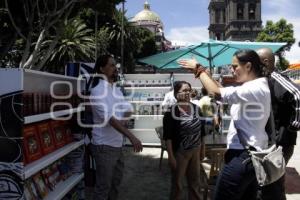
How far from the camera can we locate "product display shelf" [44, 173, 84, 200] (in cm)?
458

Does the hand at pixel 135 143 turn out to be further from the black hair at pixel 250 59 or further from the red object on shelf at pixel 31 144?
the black hair at pixel 250 59

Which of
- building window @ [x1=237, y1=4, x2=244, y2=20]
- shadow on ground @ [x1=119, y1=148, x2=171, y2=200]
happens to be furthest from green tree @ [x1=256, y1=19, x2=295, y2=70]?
shadow on ground @ [x1=119, y1=148, x2=171, y2=200]

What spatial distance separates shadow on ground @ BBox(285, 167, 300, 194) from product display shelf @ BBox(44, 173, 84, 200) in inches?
128

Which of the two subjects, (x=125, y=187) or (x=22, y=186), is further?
(x=125, y=187)

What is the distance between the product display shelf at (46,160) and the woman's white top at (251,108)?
1586mm

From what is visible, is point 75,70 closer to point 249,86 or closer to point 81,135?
point 81,135

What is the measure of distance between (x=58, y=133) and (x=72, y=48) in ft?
99.3

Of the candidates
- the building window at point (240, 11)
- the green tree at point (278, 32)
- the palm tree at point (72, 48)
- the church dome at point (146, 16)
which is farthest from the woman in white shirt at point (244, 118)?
the building window at point (240, 11)

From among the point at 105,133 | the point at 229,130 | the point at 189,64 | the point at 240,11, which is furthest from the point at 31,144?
the point at 240,11

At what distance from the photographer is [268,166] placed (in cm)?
340

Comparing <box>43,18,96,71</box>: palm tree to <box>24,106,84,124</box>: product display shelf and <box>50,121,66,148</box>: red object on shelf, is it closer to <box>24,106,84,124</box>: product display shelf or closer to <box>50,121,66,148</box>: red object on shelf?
<box>24,106,84,124</box>: product display shelf

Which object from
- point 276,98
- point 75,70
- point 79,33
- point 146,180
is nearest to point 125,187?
point 146,180

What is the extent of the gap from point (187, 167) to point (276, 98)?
5.98 feet

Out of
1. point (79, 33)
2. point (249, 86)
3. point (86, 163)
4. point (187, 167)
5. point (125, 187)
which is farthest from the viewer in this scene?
point (79, 33)
